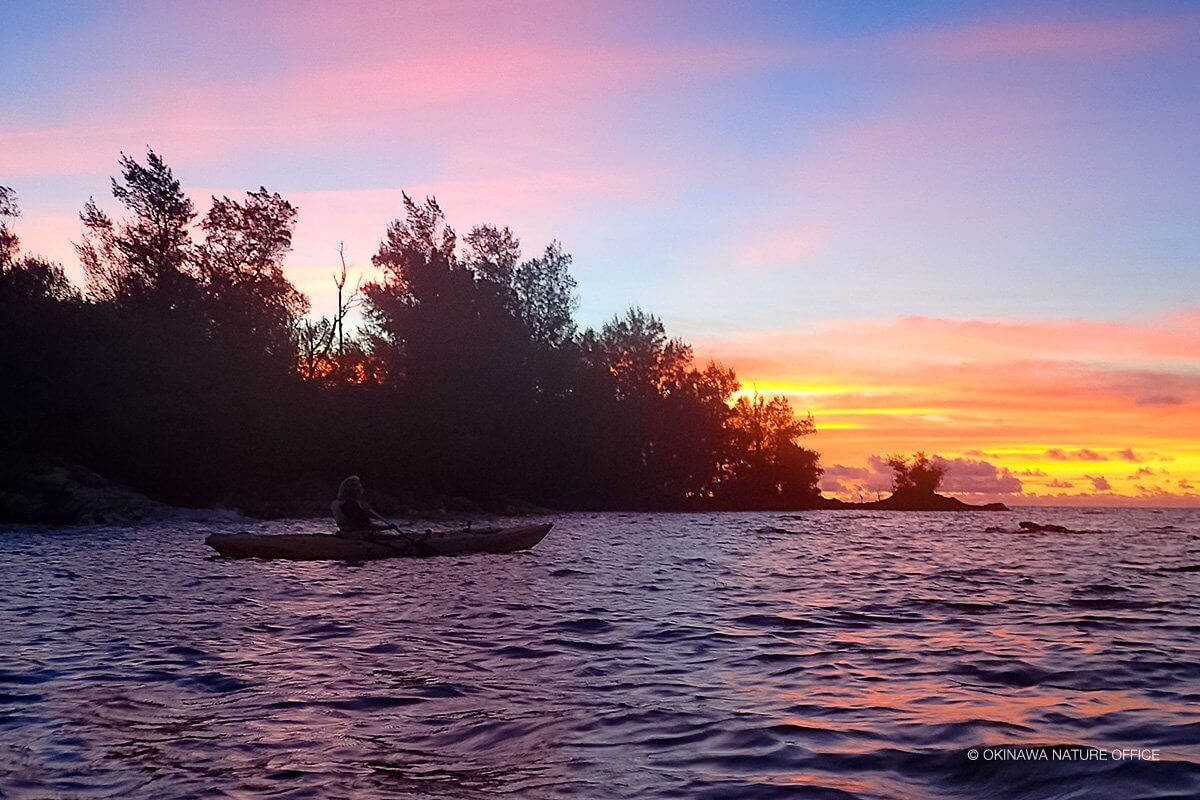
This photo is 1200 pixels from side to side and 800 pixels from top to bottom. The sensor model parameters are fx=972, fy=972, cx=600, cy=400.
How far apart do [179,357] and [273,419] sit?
562 cm

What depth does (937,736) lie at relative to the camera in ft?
23.7

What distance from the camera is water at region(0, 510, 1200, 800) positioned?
20.3ft

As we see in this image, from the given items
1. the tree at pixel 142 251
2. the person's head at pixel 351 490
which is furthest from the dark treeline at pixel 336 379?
the person's head at pixel 351 490

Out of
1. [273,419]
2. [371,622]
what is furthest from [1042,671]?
[273,419]

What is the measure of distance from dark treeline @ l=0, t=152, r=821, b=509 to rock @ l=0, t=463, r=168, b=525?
2.83 meters

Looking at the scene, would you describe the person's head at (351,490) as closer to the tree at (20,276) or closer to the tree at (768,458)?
the tree at (20,276)

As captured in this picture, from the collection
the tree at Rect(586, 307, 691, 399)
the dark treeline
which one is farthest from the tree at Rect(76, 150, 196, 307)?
the tree at Rect(586, 307, 691, 399)

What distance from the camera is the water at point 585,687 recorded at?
20.3 feet

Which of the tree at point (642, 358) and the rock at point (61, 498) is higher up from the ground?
the tree at point (642, 358)

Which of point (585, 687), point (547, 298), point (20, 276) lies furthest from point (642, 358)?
point (585, 687)

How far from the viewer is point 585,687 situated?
9.13 metres

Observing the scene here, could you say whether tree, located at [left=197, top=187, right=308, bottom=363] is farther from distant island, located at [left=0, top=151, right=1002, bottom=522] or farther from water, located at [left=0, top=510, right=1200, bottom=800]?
water, located at [left=0, top=510, right=1200, bottom=800]

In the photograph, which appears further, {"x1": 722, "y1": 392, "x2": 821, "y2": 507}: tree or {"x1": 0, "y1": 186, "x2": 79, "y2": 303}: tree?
{"x1": 722, "y1": 392, "x2": 821, "y2": 507}: tree

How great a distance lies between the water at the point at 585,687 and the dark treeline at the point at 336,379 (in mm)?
27698
